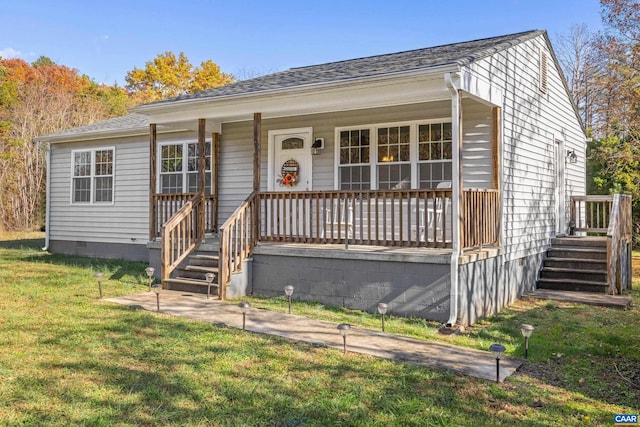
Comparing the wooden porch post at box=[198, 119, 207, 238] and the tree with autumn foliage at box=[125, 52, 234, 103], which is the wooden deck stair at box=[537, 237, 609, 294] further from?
the tree with autumn foliage at box=[125, 52, 234, 103]

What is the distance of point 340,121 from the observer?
352 inches

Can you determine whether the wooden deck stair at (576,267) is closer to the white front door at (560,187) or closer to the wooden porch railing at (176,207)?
the white front door at (560,187)

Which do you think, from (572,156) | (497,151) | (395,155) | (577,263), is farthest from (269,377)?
(572,156)

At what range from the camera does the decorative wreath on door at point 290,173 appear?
9.38 m

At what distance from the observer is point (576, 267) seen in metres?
8.95

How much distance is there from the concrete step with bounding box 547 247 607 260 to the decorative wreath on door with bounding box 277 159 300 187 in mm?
5017

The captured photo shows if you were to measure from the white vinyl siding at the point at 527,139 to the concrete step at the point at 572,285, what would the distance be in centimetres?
Result: 62

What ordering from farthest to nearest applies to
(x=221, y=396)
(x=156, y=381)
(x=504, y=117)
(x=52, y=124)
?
(x=52, y=124) < (x=504, y=117) < (x=156, y=381) < (x=221, y=396)

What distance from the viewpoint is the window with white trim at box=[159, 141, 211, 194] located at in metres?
11.0

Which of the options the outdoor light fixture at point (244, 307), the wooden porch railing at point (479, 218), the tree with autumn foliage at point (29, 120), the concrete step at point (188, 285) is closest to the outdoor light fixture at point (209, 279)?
the concrete step at point (188, 285)

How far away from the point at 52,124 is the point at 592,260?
2342 cm

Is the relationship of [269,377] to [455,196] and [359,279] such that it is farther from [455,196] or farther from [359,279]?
[455,196]

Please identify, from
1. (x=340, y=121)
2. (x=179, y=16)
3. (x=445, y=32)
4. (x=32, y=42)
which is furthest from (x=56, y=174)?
(x=32, y=42)

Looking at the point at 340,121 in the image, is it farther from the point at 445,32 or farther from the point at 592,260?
the point at 445,32
